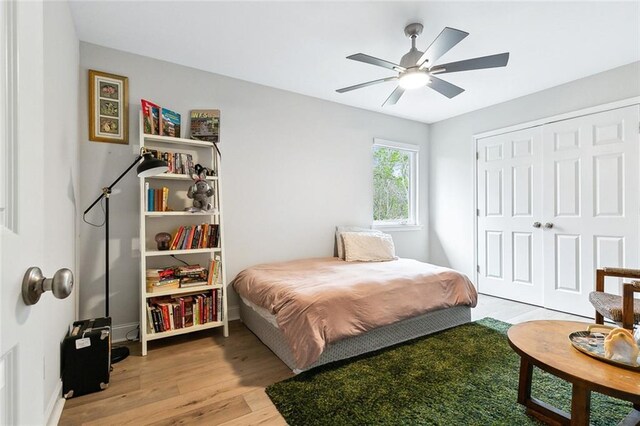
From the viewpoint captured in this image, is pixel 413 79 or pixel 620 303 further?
pixel 413 79

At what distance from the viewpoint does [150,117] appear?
2500mm

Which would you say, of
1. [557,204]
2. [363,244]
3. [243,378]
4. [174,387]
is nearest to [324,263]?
[363,244]

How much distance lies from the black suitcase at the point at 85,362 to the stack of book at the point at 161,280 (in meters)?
0.53

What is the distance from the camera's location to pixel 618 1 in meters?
2.00

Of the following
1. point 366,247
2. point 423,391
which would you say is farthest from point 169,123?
point 423,391

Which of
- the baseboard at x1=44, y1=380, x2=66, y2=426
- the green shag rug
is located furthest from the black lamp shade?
the green shag rug

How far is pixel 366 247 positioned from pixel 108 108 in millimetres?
2848

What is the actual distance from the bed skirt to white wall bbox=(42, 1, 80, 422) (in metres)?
1.29

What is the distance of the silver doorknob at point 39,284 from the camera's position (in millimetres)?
525

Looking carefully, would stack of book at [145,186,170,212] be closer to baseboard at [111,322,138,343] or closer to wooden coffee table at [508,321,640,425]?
baseboard at [111,322,138,343]

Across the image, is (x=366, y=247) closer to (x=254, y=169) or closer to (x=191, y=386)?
(x=254, y=169)

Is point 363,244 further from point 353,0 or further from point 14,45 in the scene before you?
point 14,45

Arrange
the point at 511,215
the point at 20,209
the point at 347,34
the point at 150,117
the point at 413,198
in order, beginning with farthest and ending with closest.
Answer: the point at 413,198
the point at 511,215
the point at 150,117
the point at 347,34
the point at 20,209

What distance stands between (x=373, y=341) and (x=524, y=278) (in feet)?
8.09
